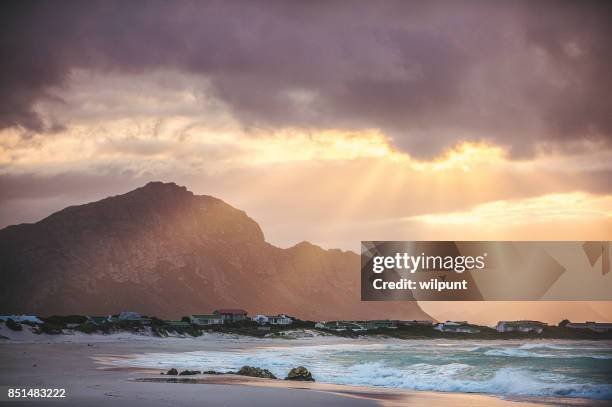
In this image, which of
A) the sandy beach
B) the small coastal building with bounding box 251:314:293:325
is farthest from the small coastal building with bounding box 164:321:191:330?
the sandy beach

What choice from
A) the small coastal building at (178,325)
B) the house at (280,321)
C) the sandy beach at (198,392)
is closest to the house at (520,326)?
the house at (280,321)

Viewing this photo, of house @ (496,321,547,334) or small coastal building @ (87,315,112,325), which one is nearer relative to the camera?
small coastal building @ (87,315,112,325)

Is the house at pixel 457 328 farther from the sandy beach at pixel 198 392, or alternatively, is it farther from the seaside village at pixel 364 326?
the sandy beach at pixel 198 392

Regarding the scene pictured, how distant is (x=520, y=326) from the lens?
550 ft

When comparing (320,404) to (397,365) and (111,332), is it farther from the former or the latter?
(111,332)

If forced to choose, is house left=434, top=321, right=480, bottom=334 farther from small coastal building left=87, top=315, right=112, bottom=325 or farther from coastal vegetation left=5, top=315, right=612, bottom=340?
small coastal building left=87, top=315, right=112, bottom=325

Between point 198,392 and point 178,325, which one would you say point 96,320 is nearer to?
point 178,325

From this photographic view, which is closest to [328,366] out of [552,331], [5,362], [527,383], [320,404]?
[527,383]

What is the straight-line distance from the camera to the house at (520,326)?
16562cm

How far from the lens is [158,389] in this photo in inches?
909

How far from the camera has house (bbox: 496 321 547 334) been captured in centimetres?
16562

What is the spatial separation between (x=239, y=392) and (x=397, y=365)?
20.4 metres

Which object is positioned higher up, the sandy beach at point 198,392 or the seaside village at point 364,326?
the sandy beach at point 198,392

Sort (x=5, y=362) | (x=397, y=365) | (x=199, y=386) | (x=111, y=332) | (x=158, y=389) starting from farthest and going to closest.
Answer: (x=111, y=332), (x=397, y=365), (x=5, y=362), (x=199, y=386), (x=158, y=389)
